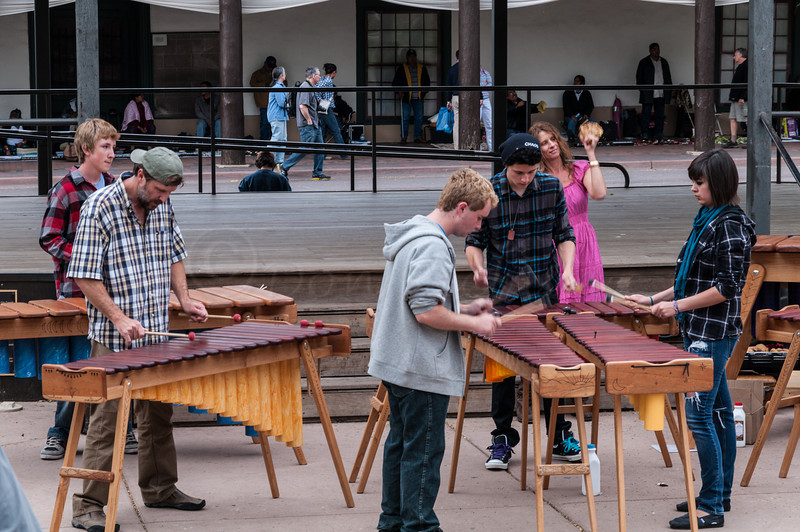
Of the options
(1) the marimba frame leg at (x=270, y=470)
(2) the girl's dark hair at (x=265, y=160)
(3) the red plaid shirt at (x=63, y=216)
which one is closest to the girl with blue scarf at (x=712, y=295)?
(1) the marimba frame leg at (x=270, y=470)

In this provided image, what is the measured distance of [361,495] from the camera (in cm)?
564

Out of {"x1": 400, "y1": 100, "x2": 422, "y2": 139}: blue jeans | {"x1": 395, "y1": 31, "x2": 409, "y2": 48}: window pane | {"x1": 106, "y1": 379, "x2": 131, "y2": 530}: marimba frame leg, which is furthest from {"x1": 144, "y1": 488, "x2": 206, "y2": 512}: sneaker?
{"x1": 395, "y1": 31, "x2": 409, "y2": 48}: window pane

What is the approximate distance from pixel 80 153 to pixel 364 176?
10490 mm

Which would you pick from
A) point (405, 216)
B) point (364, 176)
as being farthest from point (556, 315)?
point (364, 176)

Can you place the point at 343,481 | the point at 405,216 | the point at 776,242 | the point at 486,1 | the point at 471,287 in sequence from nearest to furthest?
the point at 343,481
the point at 776,242
the point at 471,287
the point at 405,216
the point at 486,1

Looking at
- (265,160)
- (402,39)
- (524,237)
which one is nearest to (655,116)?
(402,39)

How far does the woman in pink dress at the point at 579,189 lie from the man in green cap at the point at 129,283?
2.08m

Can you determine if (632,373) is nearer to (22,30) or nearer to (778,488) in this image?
(778,488)

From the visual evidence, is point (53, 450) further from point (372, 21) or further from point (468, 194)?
point (372, 21)

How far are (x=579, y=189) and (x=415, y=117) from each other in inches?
551

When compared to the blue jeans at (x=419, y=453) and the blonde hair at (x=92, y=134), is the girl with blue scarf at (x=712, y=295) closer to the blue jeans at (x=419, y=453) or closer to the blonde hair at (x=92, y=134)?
the blue jeans at (x=419, y=453)

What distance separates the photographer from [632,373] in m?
4.57

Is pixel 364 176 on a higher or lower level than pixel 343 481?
higher

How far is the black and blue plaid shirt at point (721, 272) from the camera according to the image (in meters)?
5.02
